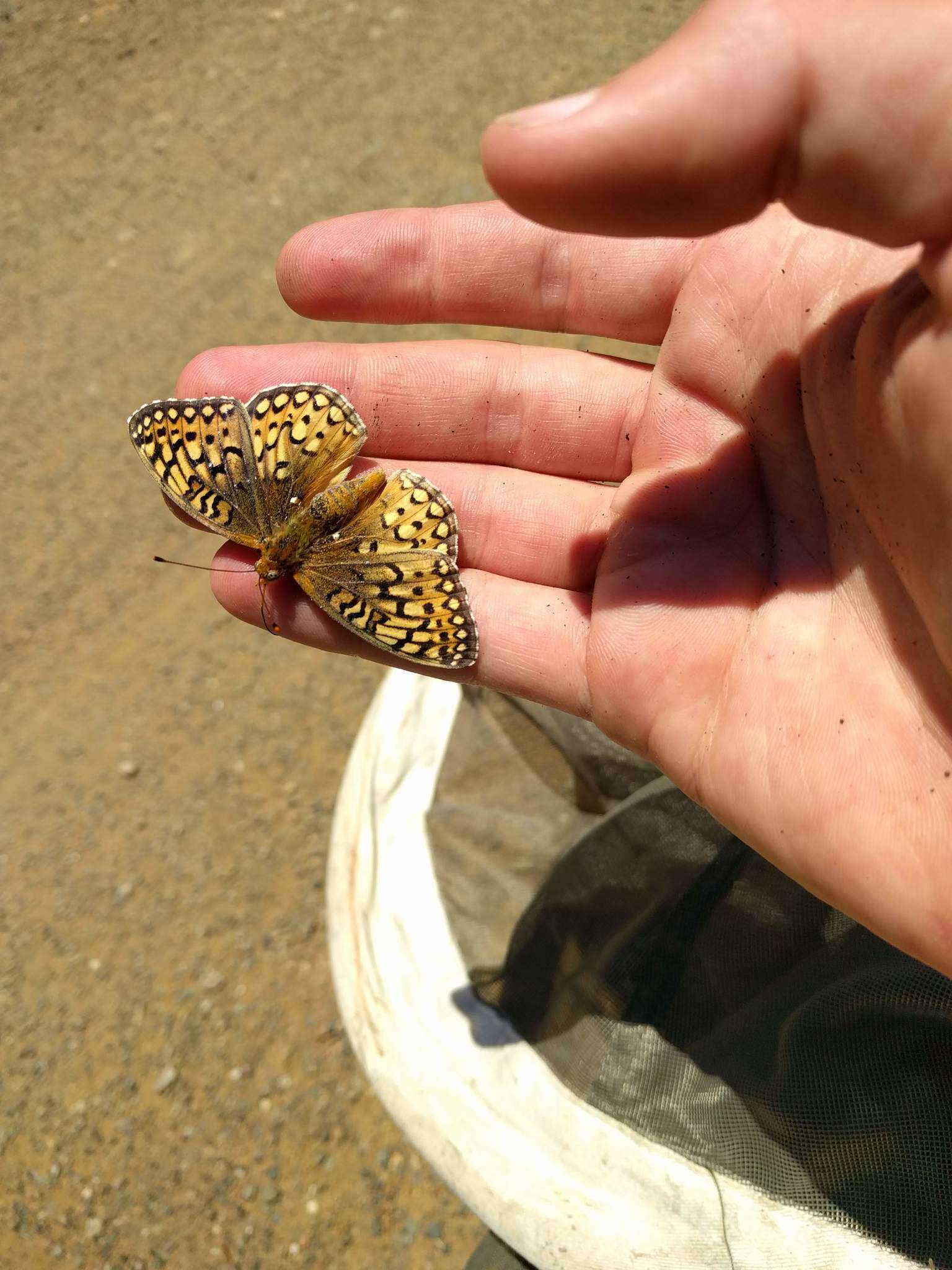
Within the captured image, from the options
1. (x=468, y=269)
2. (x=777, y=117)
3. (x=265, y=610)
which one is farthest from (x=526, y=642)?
(x=777, y=117)

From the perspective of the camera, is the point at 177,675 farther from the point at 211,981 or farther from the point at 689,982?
the point at 689,982

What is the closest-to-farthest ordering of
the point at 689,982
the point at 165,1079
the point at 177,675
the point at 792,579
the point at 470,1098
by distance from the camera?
the point at 792,579 → the point at 689,982 → the point at 470,1098 → the point at 165,1079 → the point at 177,675

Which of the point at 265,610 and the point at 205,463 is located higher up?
the point at 205,463

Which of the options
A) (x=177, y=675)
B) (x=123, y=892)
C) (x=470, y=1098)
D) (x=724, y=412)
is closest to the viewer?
(x=724, y=412)

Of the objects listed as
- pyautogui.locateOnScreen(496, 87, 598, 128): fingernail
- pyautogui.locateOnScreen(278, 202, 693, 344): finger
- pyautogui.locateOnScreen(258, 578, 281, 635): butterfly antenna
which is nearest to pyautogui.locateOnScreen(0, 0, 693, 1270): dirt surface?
pyautogui.locateOnScreen(258, 578, 281, 635): butterfly antenna

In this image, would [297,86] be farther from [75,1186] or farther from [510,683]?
[75,1186]

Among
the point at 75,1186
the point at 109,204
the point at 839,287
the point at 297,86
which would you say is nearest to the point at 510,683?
the point at 839,287

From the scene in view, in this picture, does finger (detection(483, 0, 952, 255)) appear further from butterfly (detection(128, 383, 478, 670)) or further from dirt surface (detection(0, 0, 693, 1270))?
dirt surface (detection(0, 0, 693, 1270))

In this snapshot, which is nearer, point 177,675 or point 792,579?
point 792,579
